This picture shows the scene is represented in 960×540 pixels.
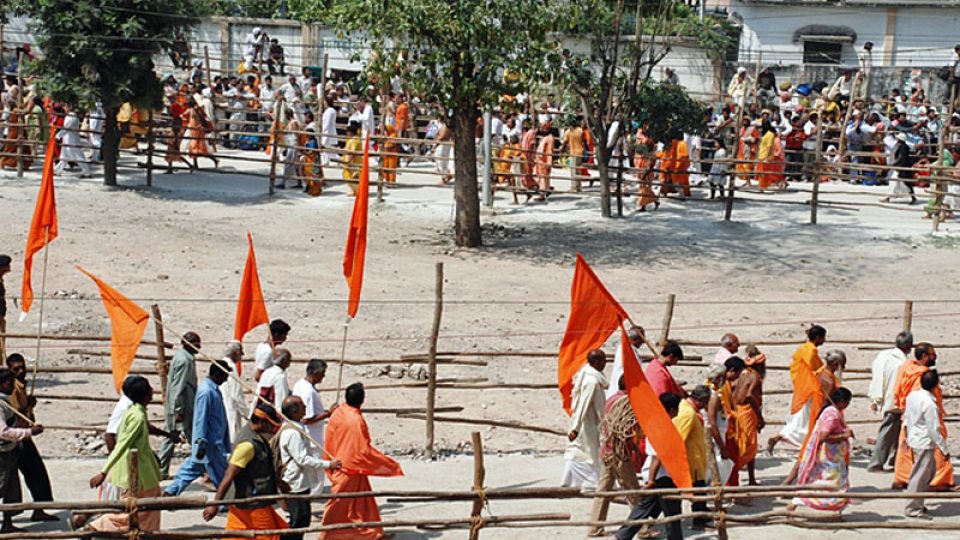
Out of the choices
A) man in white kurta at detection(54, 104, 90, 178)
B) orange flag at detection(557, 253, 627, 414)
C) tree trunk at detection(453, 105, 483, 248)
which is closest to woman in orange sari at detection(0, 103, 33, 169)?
man in white kurta at detection(54, 104, 90, 178)

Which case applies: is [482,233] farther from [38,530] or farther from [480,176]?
[38,530]

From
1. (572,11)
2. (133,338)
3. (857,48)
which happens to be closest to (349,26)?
(572,11)

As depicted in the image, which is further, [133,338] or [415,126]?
[415,126]

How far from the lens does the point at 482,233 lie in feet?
65.6

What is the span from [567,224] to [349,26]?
15.2 feet

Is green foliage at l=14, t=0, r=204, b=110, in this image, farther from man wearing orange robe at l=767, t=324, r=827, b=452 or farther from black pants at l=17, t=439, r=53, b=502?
man wearing orange robe at l=767, t=324, r=827, b=452

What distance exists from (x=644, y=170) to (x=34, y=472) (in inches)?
525

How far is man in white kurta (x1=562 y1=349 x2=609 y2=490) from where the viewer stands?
10242 millimetres

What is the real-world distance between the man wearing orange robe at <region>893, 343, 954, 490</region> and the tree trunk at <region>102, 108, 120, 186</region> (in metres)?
13.6

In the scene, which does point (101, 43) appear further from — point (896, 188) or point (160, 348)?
point (896, 188)

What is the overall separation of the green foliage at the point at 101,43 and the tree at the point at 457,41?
3.91m

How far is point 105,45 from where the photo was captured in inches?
804

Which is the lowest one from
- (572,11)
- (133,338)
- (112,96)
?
(133,338)

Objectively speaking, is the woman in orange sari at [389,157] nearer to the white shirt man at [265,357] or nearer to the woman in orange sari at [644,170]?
the woman in orange sari at [644,170]
